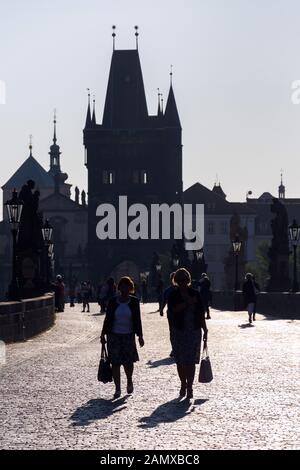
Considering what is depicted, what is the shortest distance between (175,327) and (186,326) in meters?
0.14

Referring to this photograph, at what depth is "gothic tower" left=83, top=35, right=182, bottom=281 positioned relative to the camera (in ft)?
463

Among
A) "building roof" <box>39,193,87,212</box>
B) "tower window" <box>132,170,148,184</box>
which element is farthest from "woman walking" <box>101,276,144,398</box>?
"building roof" <box>39,193,87,212</box>

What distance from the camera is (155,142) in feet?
470

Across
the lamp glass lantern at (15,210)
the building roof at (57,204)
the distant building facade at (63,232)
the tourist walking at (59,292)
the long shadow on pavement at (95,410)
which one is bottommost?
the long shadow on pavement at (95,410)

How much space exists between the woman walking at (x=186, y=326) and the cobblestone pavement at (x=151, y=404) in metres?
0.40

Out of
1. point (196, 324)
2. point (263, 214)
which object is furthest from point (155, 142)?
point (196, 324)

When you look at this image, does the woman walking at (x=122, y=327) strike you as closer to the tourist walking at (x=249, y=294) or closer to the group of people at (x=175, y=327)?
the group of people at (x=175, y=327)

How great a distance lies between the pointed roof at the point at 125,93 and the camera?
461ft

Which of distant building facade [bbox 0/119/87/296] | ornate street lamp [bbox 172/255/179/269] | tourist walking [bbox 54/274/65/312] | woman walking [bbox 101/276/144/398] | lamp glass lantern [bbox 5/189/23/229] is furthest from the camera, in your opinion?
distant building facade [bbox 0/119/87/296]

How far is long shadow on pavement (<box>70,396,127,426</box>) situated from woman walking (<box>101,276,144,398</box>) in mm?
558

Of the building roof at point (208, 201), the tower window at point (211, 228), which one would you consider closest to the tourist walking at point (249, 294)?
the tower window at point (211, 228)

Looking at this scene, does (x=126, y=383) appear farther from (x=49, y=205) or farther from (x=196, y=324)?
(x=49, y=205)

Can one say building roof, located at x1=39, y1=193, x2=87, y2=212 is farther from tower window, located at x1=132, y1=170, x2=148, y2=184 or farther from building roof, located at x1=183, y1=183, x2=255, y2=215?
tower window, located at x1=132, y1=170, x2=148, y2=184
